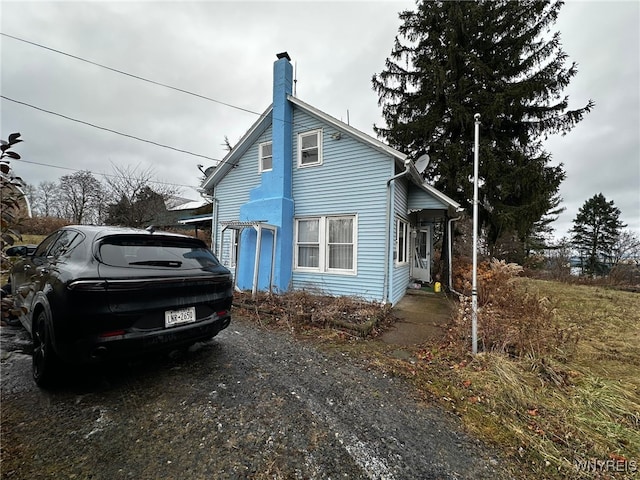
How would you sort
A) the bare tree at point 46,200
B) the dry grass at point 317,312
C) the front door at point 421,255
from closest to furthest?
the dry grass at point 317,312 → the front door at point 421,255 → the bare tree at point 46,200

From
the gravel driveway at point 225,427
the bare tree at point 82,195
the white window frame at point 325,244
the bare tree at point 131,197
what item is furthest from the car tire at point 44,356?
the bare tree at point 82,195

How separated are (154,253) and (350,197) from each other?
5424 mm

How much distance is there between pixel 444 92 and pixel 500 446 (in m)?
12.4

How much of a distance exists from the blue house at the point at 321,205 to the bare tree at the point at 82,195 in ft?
69.4

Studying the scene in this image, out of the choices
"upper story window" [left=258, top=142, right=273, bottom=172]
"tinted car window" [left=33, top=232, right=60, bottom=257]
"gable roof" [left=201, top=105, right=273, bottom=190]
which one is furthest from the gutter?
"tinted car window" [left=33, top=232, right=60, bottom=257]

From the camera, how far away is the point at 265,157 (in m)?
9.20

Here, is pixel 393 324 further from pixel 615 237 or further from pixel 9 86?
pixel 615 237

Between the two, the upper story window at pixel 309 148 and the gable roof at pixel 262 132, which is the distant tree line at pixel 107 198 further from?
the upper story window at pixel 309 148

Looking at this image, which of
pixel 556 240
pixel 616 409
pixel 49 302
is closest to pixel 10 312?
pixel 49 302

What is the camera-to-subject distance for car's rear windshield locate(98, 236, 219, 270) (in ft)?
9.48

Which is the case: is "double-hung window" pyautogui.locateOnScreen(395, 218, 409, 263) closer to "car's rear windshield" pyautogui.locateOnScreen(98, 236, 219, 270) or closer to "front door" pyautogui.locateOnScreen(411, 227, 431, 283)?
"front door" pyautogui.locateOnScreen(411, 227, 431, 283)

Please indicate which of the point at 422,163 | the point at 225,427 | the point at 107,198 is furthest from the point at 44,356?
the point at 107,198

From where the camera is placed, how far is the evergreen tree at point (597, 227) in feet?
94.2

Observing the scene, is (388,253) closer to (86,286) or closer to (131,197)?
(86,286)
